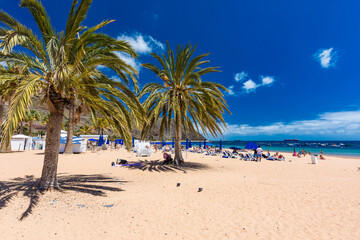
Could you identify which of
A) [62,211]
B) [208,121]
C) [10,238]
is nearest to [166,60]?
[208,121]

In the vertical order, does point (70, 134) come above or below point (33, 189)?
above

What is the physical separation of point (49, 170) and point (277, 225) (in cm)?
731

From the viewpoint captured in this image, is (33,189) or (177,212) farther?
(33,189)

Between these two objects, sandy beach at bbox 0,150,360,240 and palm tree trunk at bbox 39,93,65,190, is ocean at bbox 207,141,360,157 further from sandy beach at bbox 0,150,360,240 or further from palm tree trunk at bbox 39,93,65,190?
palm tree trunk at bbox 39,93,65,190

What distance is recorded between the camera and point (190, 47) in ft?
41.1

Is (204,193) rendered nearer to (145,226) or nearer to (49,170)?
(145,226)

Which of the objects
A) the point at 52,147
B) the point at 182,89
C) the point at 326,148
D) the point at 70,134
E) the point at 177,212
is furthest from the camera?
the point at 326,148

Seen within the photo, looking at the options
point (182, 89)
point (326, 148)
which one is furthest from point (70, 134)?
point (326, 148)

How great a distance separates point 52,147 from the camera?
6059 mm

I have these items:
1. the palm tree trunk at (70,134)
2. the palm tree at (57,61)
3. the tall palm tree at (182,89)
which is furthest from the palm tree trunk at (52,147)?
the palm tree trunk at (70,134)

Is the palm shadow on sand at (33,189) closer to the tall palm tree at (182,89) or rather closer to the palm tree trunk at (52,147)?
the palm tree trunk at (52,147)

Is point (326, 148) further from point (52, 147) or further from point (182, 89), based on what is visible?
point (52, 147)

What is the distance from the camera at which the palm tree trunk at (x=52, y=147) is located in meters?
5.97

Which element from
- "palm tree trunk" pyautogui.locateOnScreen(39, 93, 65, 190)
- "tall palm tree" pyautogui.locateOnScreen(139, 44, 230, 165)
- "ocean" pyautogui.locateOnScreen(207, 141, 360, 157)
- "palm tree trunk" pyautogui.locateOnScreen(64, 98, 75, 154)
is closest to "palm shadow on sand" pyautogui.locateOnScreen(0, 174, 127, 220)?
"palm tree trunk" pyautogui.locateOnScreen(39, 93, 65, 190)
